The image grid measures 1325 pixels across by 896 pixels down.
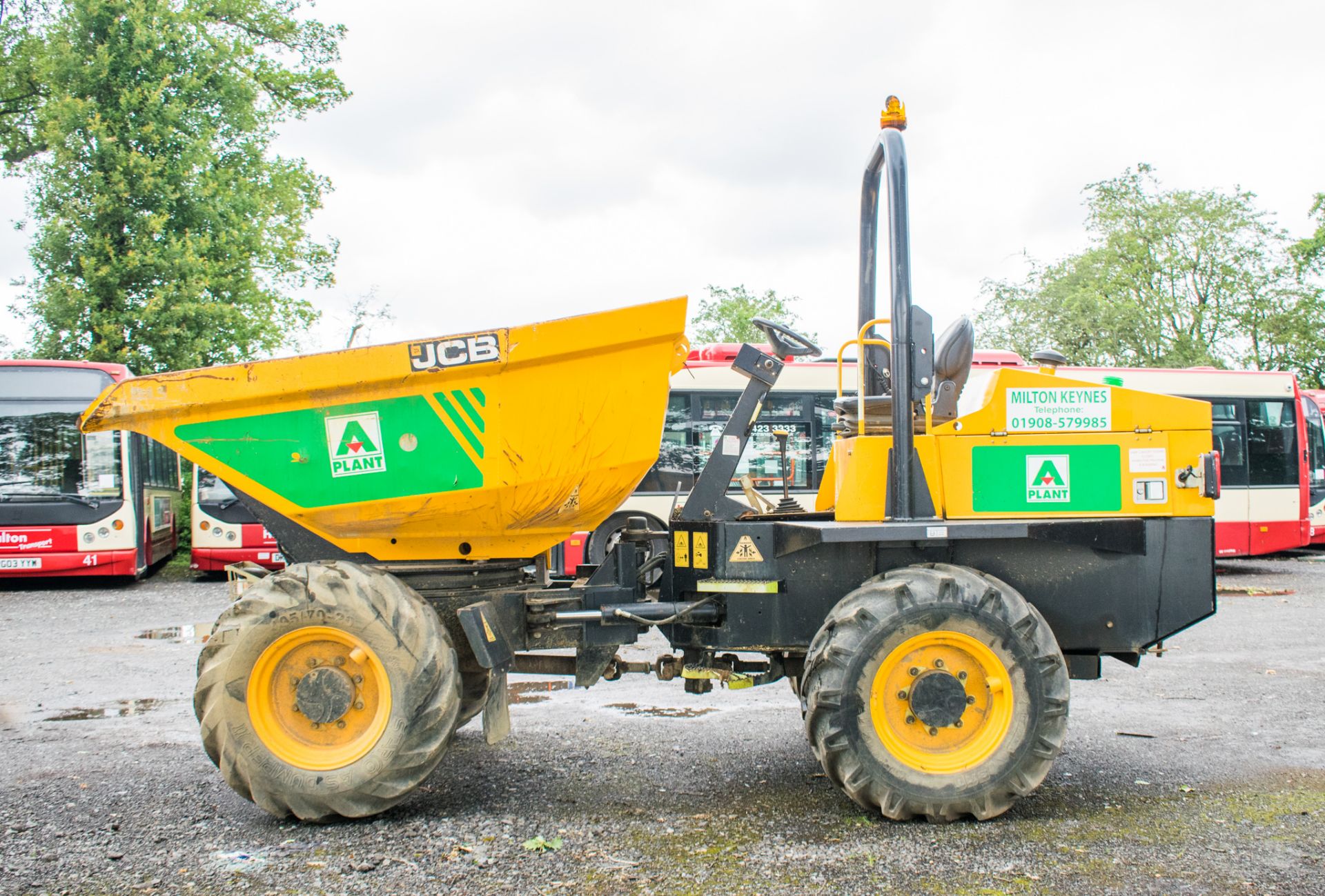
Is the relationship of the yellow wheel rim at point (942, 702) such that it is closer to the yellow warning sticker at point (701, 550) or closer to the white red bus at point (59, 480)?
the yellow warning sticker at point (701, 550)

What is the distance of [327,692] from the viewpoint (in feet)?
14.6

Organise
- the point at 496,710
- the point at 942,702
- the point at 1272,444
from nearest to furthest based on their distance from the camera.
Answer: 1. the point at 942,702
2. the point at 496,710
3. the point at 1272,444

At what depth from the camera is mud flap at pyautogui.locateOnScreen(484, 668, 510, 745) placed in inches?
185

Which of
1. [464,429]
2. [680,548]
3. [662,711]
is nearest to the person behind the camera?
[464,429]

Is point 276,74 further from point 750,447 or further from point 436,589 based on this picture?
point 436,589

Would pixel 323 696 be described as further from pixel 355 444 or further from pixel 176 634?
pixel 176 634

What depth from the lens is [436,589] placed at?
489 cm

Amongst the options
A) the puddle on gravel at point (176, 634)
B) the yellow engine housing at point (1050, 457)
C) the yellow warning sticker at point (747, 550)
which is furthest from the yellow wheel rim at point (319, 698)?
the puddle on gravel at point (176, 634)

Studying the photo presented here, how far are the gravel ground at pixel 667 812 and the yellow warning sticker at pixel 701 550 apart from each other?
104 cm

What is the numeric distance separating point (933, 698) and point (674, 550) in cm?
141

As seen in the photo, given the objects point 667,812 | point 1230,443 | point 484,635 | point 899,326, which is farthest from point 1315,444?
point 484,635

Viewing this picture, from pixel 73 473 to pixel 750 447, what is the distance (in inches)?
347

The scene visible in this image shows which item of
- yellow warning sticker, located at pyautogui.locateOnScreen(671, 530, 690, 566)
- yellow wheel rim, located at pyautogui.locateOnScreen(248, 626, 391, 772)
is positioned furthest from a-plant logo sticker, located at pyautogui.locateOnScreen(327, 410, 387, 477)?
yellow warning sticker, located at pyautogui.locateOnScreen(671, 530, 690, 566)

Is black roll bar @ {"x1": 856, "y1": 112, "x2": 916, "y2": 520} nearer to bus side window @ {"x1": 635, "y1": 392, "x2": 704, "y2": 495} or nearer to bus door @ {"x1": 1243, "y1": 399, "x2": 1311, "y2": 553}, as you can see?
bus side window @ {"x1": 635, "y1": 392, "x2": 704, "y2": 495}
